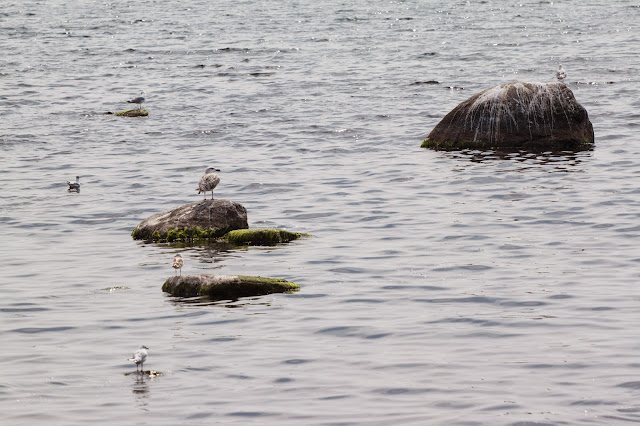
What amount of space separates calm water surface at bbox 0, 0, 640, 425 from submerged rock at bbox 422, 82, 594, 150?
72 centimetres

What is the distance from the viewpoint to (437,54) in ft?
157

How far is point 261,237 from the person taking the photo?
18.0 m

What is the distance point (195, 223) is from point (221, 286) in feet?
14.2

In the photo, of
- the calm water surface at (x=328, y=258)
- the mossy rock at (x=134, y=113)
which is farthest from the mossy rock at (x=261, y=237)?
the mossy rock at (x=134, y=113)

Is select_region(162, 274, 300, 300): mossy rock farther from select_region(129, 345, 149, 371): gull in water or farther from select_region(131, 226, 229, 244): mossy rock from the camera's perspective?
select_region(131, 226, 229, 244): mossy rock

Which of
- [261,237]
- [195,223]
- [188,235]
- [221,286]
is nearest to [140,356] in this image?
[221,286]

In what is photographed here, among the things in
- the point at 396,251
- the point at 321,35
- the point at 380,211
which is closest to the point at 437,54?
the point at 321,35

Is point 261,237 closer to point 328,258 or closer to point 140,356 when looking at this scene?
point 328,258

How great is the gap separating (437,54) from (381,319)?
117 ft

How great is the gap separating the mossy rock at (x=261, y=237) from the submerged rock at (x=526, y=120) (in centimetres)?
896

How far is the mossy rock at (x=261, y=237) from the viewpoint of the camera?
17922 millimetres

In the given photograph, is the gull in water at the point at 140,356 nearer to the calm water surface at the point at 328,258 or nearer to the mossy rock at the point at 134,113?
the calm water surface at the point at 328,258

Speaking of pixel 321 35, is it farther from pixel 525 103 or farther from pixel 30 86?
pixel 525 103

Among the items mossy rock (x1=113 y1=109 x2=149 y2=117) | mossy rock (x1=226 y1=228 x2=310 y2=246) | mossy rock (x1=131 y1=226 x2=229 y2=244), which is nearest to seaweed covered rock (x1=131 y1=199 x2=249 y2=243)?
mossy rock (x1=131 y1=226 x2=229 y2=244)
